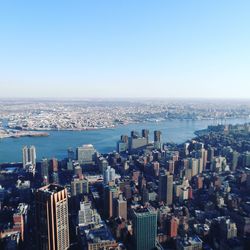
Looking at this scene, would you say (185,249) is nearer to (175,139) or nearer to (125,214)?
(125,214)

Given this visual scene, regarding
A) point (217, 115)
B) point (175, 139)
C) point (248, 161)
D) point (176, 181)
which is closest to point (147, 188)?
point (176, 181)

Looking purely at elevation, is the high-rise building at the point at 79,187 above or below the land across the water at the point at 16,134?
below

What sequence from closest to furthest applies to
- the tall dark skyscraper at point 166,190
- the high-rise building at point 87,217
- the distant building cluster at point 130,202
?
the distant building cluster at point 130,202, the high-rise building at point 87,217, the tall dark skyscraper at point 166,190

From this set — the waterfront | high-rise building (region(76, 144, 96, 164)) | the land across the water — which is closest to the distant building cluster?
high-rise building (region(76, 144, 96, 164))

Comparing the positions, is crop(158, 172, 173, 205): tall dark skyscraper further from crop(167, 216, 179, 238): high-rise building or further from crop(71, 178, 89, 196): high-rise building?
crop(71, 178, 89, 196): high-rise building

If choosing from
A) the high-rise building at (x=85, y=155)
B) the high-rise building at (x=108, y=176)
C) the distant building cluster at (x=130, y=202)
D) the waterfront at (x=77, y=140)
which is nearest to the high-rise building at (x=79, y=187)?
the distant building cluster at (x=130, y=202)

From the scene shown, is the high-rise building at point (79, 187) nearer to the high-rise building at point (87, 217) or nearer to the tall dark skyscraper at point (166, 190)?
the high-rise building at point (87, 217)

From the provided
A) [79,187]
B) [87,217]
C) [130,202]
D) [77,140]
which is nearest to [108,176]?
[79,187]

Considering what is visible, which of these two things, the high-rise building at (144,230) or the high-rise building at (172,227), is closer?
the high-rise building at (144,230)

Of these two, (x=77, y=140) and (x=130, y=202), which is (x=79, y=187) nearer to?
(x=130, y=202)
